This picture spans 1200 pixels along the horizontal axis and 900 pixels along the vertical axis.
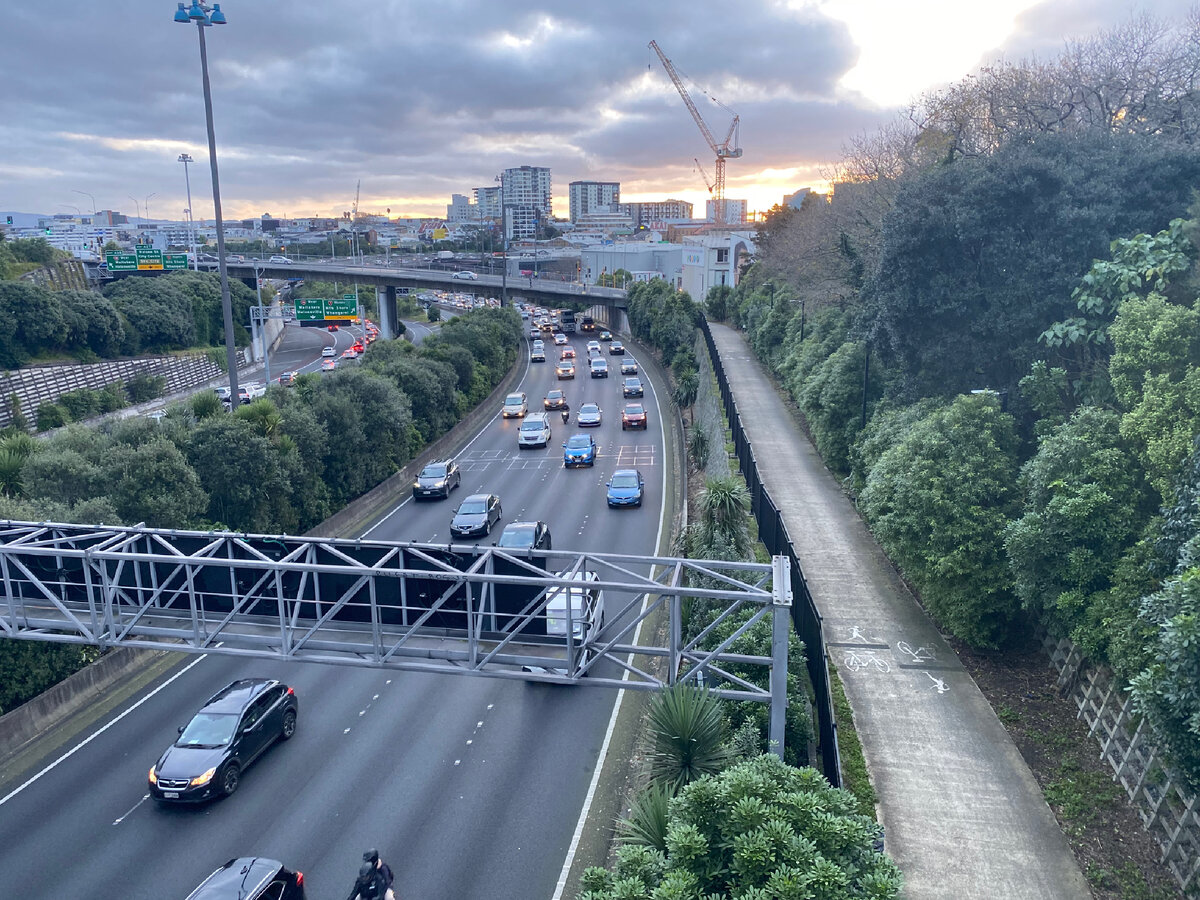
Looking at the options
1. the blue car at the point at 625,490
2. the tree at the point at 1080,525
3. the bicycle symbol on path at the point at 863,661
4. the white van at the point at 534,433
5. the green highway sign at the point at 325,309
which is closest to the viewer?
the tree at the point at 1080,525

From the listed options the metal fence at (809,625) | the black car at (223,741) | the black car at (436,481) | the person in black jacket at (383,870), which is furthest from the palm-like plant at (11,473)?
the metal fence at (809,625)

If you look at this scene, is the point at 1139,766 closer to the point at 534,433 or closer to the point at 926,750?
the point at 926,750

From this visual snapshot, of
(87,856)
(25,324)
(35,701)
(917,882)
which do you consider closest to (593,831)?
(917,882)

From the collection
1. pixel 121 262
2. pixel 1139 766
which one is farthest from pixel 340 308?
pixel 1139 766

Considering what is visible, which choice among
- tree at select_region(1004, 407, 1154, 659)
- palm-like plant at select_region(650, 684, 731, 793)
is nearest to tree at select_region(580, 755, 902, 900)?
palm-like plant at select_region(650, 684, 731, 793)

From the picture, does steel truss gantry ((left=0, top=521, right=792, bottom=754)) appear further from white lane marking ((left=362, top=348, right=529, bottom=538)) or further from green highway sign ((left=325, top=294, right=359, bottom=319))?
green highway sign ((left=325, top=294, right=359, bottom=319))

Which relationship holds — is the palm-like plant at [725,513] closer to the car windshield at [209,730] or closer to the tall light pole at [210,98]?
the car windshield at [209,730]
